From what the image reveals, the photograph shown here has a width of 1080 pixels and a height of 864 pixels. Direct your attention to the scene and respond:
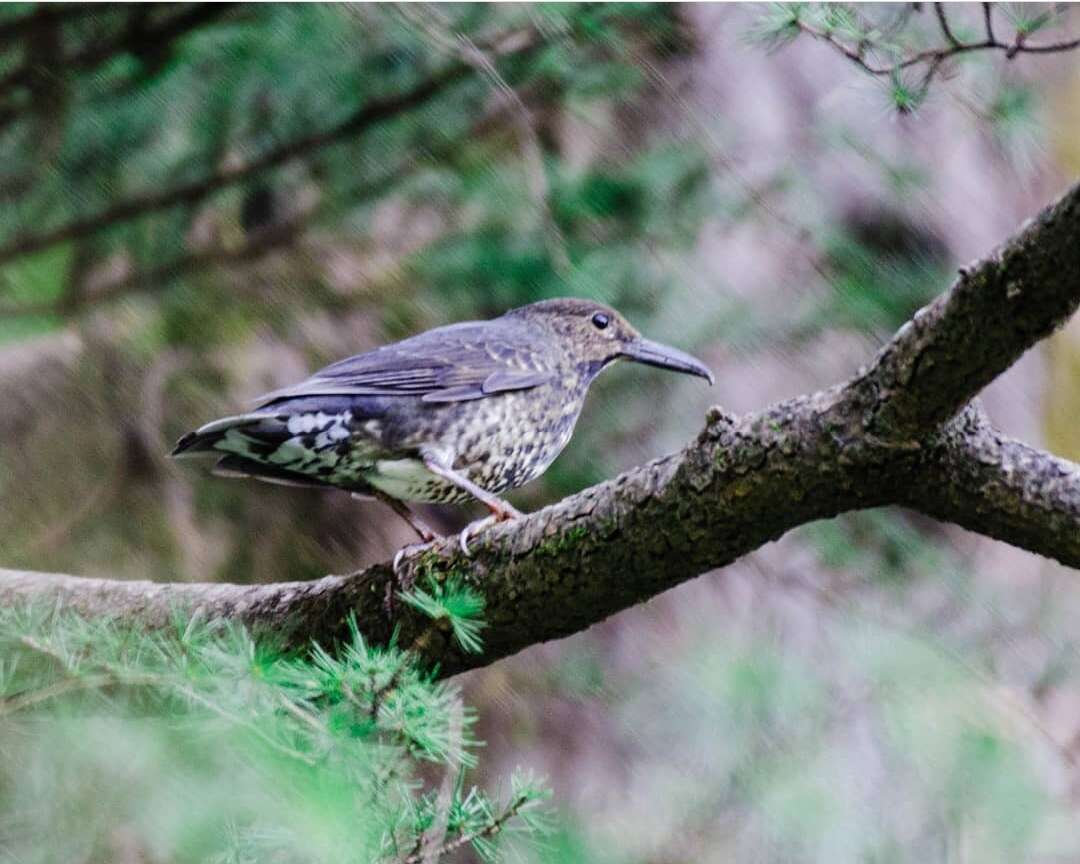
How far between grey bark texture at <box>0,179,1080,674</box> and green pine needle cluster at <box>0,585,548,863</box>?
34 cm

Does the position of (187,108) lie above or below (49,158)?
above

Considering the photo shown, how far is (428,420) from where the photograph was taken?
8.41 ft

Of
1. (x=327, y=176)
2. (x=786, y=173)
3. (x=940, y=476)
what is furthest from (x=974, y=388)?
(x=327, y=176)

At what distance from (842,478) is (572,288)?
177cm

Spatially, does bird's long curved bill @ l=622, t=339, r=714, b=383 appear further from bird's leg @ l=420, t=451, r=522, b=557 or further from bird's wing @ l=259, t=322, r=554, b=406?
bird's leg @ l=420, t=451, r=522, b=557

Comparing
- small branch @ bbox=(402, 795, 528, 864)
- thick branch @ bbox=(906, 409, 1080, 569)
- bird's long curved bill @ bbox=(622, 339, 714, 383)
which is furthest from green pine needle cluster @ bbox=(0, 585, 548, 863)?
bird's long curved bill @ bbox=(622, 339, 714, 383)

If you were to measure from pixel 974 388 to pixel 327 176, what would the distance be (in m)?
2.35

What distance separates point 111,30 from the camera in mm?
3451

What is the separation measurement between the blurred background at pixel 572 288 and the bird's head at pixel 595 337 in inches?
20.1

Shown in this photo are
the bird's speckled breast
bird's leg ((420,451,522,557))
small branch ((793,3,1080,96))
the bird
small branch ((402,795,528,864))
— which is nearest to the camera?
small branch ((402,795,528,864))

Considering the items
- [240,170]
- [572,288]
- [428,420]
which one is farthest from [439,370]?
[240,170]

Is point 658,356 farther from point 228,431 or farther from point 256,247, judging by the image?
point 256,247

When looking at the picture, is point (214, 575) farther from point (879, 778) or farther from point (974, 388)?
point (974, 388)

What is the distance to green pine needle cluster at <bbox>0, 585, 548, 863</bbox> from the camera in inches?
58.0
